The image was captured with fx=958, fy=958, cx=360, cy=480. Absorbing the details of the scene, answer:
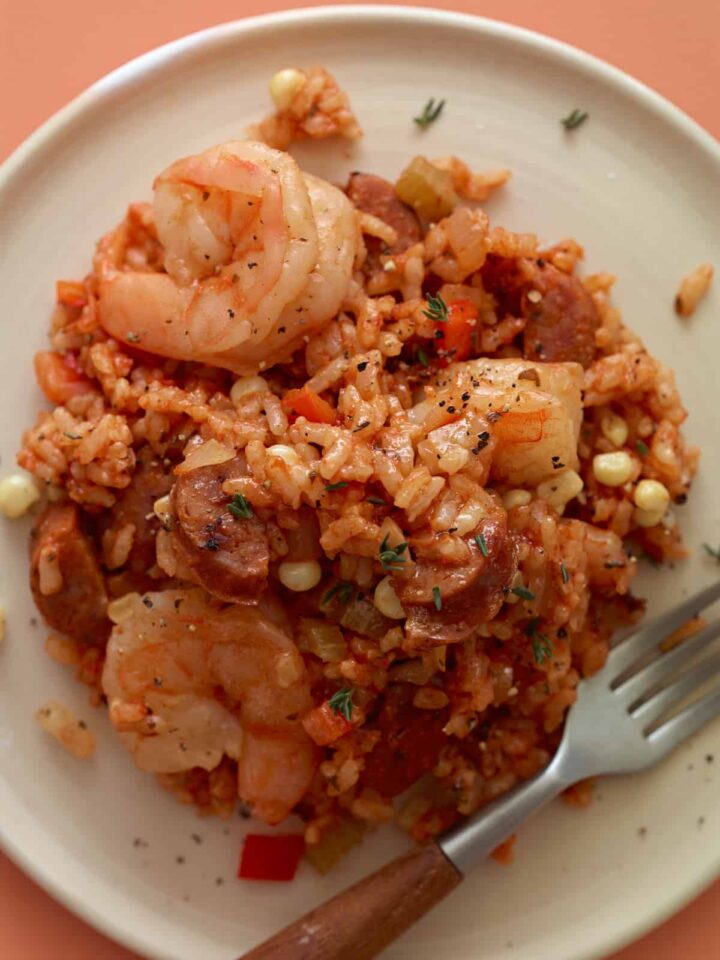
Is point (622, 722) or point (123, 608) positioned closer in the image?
point (123, 608)

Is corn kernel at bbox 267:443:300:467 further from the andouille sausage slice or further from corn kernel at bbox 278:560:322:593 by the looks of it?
the andouille sausage slice

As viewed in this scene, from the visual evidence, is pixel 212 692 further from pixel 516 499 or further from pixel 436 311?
pixel 436 311

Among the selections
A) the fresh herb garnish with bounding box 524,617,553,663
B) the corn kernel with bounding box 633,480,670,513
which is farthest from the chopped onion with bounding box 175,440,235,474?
the corn kernel with bounding box 633,480,670,513

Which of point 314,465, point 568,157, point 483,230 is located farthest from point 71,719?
point 568,157

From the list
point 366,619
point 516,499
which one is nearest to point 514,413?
point 516,499

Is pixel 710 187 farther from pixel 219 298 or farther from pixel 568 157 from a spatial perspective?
pixel 219 298

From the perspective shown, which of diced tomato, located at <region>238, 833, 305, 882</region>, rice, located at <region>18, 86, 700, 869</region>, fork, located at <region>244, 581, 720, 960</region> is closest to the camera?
rice, located at <region>18, 86, 700, 869</region>

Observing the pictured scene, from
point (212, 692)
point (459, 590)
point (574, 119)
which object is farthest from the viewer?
point (574, 119)

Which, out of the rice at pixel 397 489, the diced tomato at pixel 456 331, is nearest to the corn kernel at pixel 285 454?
the rice at pixel 397 489

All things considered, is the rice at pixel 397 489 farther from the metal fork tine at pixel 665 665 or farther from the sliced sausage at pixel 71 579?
the metal fork tine at pixel 665 665
